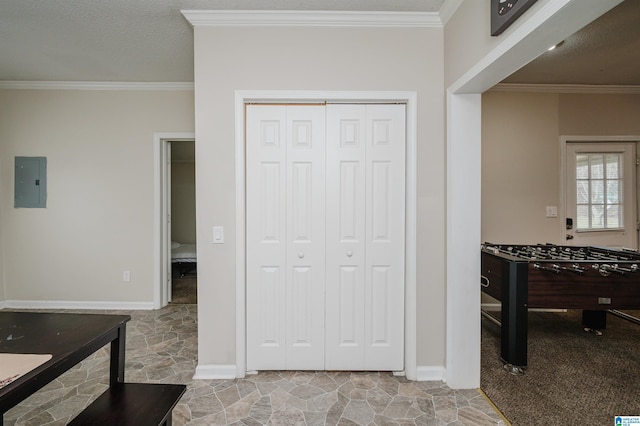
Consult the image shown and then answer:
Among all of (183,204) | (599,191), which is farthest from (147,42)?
(599,191)

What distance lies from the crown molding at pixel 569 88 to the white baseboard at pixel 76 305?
5.17 metres

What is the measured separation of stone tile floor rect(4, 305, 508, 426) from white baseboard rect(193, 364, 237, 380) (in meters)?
0.04

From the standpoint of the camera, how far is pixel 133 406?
131 centimetres

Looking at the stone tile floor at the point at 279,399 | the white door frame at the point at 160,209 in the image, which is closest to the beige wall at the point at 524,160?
the stone tile floor at the point at 279,399

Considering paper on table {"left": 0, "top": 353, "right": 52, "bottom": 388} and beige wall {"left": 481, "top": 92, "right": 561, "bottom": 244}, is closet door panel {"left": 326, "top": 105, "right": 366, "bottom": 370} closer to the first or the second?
paper on table {"left": 0, "top": 353, "right": 52, "bottom": 388}

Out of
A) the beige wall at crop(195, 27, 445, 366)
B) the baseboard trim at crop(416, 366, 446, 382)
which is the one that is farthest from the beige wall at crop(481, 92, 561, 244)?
the baseboard trim at crop(416, 366, 446, 382)

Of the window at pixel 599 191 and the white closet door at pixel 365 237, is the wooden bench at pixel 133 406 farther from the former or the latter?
the window at pixel 599 191

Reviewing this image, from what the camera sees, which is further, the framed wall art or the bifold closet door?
the bifold closet door

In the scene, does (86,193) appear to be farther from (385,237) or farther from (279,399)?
(385,237)

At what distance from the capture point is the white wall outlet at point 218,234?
226 cm

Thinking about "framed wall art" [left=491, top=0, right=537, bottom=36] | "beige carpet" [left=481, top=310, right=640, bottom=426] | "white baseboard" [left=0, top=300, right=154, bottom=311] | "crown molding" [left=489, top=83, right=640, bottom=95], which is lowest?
"beige carpet" [left=481, top=310, right=640, bottom=426]

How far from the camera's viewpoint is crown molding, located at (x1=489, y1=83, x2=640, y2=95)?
11.7ft

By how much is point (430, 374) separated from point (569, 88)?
12.5 ft

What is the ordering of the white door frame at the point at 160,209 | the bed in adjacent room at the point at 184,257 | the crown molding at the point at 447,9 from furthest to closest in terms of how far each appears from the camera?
the bed in adjacent room at the point at 184,257
the white door frame at the point at 160,209
the crown molding at the point at 447,9
